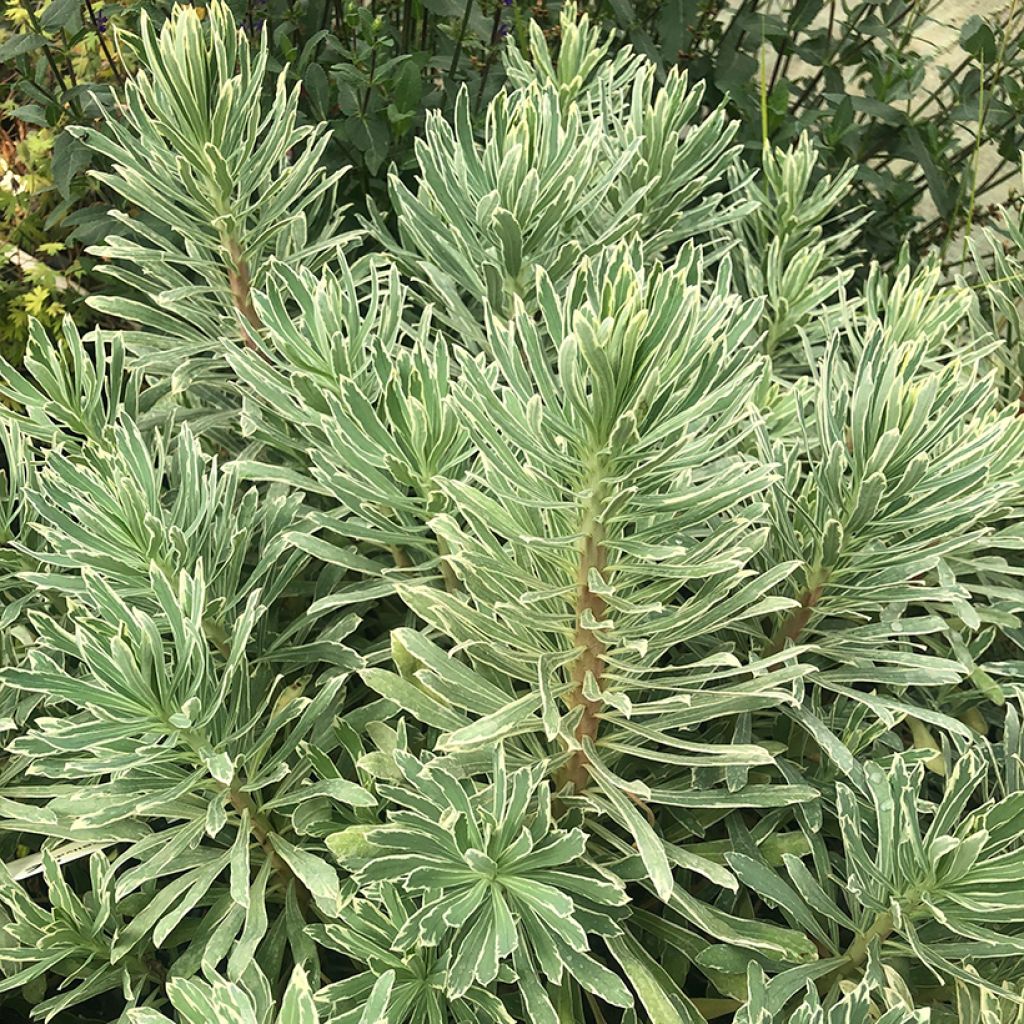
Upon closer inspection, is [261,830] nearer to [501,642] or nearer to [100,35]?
[501,642]

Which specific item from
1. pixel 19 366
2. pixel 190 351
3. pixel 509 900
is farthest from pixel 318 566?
pixel 19 366

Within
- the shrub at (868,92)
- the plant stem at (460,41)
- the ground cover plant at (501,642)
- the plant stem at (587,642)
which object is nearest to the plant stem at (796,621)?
the ground cover plant at (501,642)

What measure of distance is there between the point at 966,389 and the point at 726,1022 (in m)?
0.62

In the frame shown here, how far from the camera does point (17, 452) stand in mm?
970

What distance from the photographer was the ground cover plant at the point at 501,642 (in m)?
0.65

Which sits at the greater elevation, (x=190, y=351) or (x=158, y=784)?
(x=190, y=351)

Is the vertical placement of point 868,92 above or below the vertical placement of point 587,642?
above

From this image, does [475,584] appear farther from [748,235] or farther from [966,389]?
[748,235]

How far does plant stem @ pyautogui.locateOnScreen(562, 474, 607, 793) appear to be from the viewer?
0.66 meters

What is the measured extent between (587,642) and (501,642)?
7 cm

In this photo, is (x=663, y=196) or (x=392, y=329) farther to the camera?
(x=663, y=196)

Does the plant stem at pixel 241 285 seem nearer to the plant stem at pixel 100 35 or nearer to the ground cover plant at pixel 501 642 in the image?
the ground cover plant at pixel 501 642

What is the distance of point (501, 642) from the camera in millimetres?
736

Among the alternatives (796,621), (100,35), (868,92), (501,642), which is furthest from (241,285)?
(868,92)
